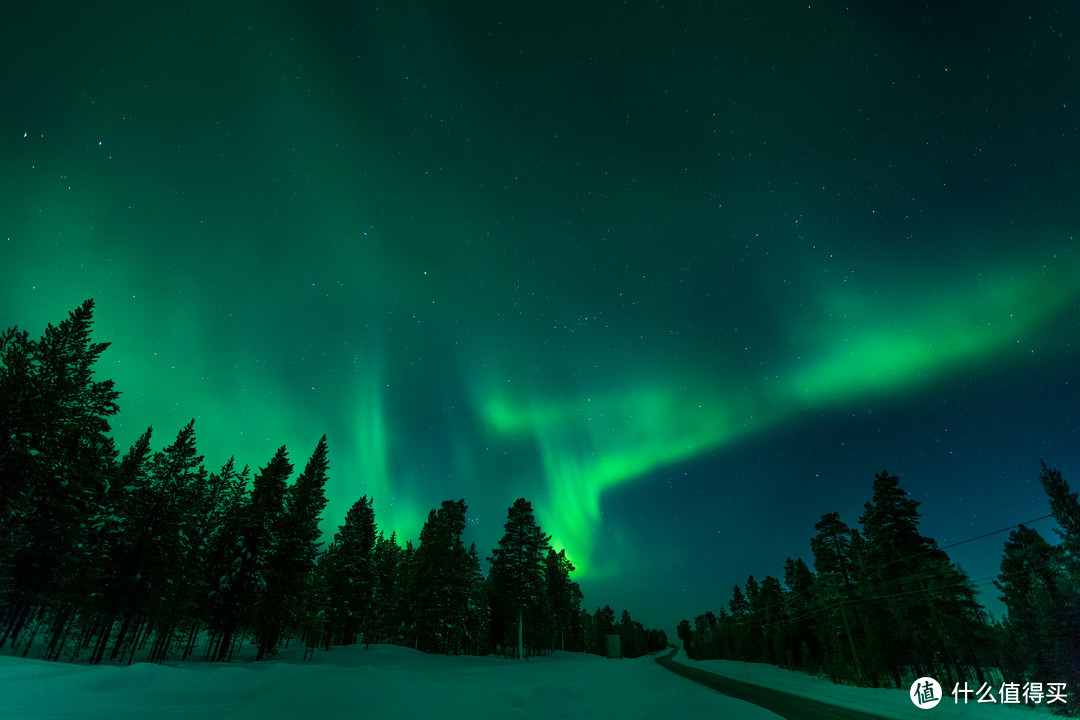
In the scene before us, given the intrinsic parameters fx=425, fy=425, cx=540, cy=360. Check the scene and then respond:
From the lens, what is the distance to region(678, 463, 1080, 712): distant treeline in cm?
2495

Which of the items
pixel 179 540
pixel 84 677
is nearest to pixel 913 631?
pixel 84 677

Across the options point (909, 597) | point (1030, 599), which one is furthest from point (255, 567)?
point (1030, 599)

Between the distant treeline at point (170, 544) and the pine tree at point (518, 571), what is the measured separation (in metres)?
0.11

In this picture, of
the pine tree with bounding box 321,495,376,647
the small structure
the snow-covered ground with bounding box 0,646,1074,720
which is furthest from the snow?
the small structure

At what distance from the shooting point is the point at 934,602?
3100 cm

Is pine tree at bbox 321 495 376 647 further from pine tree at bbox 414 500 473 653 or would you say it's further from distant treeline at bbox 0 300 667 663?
pine tree at bbox 414 500 473 653

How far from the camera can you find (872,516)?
122 ft

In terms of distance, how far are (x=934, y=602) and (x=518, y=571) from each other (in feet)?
112

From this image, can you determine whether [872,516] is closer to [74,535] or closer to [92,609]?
[74,535]

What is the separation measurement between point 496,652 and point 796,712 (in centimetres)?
4163

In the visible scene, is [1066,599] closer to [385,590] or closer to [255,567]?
[255,567]

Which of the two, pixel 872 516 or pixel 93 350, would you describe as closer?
pixel 93 350

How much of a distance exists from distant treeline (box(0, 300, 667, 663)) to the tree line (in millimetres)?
30413

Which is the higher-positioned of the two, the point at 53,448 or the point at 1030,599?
the point at 53,448
